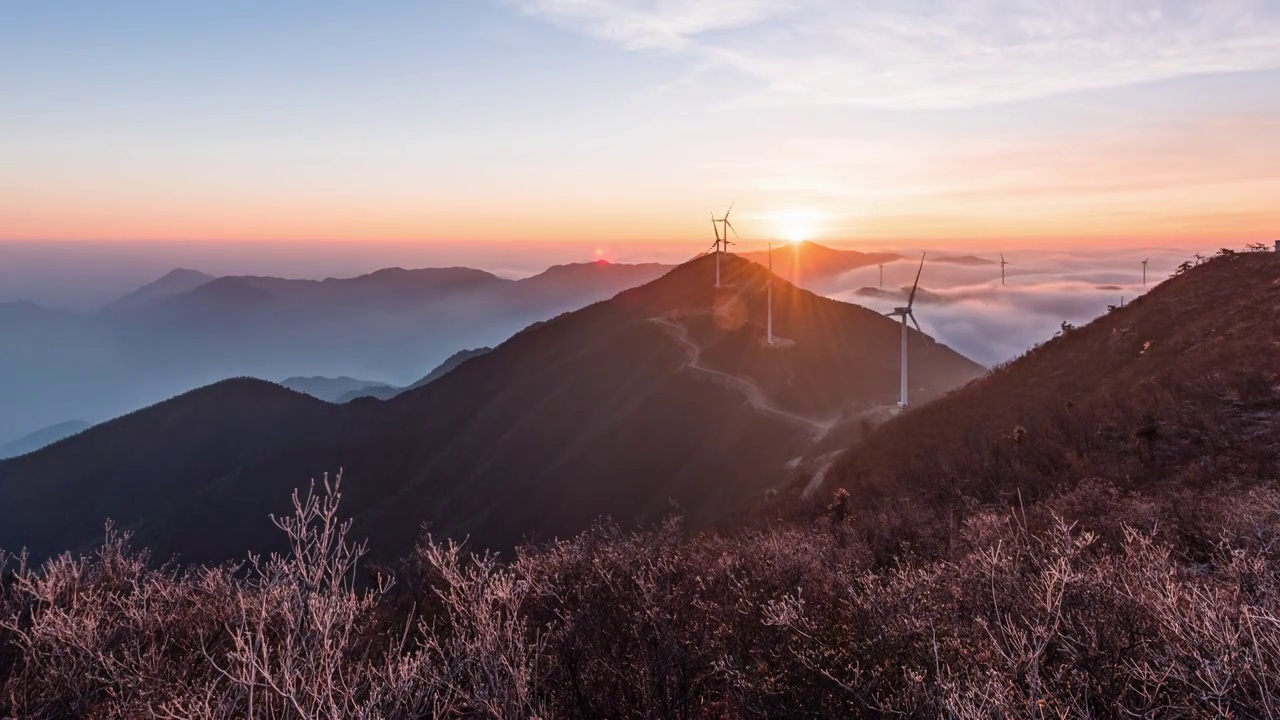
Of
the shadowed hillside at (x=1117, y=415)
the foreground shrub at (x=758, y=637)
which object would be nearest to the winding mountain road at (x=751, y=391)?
the shadowed hillside at (x=1117, y=415)

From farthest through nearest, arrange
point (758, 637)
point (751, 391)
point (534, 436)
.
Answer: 1. point (534, 436)
2. point (751, 391)
3. point (758, 637)

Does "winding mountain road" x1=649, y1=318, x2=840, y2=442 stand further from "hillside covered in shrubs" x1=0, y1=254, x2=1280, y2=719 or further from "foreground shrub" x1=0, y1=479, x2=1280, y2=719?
"foreground shrub" x1=0, y1=479, x2=1280, y2=719

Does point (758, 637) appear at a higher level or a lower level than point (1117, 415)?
higher

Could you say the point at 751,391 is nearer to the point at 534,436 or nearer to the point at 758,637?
the point at 534,436

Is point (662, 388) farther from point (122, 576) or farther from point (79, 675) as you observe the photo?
point (79, 675)

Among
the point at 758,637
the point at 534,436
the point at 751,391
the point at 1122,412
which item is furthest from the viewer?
the point at 534,436

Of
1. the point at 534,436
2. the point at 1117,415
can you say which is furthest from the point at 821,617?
the point at 534,436

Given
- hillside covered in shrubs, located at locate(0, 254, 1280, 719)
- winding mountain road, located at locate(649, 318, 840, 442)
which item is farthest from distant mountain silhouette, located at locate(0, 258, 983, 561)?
hillside covered in shrubs, located at locate(0, 254, 1280, 719)

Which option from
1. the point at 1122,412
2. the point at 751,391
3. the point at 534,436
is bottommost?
the point at 534,436
